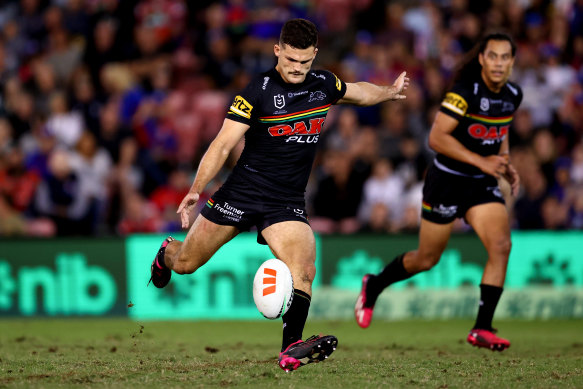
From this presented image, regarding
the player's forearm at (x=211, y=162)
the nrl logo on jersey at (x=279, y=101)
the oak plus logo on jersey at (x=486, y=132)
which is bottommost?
the player's forearm at (x=211, y=162)

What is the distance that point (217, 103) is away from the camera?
592 inches

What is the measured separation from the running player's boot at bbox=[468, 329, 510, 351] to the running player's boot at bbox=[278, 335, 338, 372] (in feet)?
5.82

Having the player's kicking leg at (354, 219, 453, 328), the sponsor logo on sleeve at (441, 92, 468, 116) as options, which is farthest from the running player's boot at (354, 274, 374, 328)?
the sponsor logo on sleeve at (441, 92, 468, 116)

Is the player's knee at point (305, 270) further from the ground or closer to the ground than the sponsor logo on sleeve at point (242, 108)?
closer to the ground

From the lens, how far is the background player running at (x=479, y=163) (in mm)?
8250

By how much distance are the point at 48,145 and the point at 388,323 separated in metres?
6.24

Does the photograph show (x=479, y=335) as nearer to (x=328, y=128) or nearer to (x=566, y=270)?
(x=566, y=270)

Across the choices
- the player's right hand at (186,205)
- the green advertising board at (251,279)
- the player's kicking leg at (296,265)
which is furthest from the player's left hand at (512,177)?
the green advertising board at (251,279)

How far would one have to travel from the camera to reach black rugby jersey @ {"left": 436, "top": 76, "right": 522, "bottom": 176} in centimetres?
842

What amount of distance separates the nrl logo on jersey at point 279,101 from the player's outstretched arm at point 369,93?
2.07 feet

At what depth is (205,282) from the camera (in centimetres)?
1262

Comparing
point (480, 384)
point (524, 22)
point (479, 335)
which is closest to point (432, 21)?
point (524, 22)

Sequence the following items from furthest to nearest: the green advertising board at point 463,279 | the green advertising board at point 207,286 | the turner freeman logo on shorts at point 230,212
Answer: the green advertising board at point 207,286
the green advertising board at point 463,279
the turner freeman logo on shorts at point 230,212

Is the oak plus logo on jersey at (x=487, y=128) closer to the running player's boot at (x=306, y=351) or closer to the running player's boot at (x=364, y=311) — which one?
the running player's boot at (x=364, y=311)
